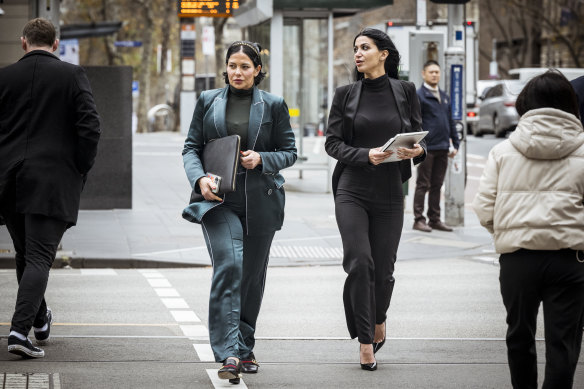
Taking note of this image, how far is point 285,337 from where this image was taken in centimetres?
768

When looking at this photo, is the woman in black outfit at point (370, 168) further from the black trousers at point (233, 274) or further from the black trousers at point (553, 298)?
the black trousers at point (553, 298)

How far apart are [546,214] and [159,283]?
588 cm

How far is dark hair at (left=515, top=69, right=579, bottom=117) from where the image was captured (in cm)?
499

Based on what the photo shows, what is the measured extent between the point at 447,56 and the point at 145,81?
39375 mm

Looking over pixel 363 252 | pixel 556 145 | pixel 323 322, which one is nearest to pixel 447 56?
pixel 323 322

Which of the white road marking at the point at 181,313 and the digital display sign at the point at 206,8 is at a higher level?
the digital display sign at the point at 206,8

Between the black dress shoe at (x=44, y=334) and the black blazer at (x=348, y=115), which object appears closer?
the black blazer at (x=348, y=115)

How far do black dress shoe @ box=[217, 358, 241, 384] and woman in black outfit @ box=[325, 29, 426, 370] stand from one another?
2.78ft

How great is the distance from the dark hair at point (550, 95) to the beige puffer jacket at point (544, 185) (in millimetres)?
77

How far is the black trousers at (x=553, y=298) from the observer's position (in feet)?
16.3

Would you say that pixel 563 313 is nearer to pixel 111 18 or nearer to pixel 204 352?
pixel 204 352

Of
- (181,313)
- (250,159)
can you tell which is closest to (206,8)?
(181,313)

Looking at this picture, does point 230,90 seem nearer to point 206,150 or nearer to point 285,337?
point 206,150

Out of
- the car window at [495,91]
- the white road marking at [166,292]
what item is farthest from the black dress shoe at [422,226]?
the car window at [495,91]
